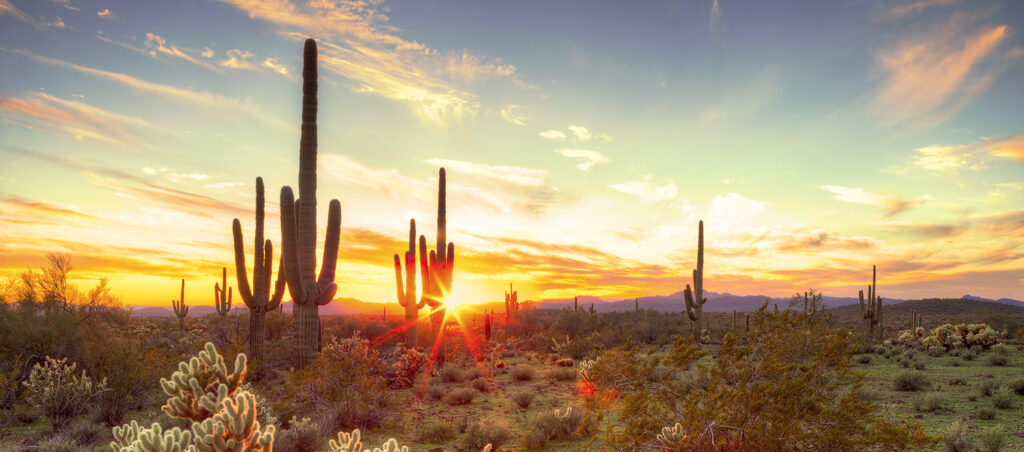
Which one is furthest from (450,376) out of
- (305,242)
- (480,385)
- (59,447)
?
(59,447)

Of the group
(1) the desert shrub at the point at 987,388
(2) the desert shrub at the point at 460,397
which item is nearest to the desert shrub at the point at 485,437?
(2) the desert shrub at the point at 460,397

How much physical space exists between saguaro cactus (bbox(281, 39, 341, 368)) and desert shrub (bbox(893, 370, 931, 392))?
16875 millimetres

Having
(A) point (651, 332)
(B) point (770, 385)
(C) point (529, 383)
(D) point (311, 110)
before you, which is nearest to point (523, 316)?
(A) point (651, 332)

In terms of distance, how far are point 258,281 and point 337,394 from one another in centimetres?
821

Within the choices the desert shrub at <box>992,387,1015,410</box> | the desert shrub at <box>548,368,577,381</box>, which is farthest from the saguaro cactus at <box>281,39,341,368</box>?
the desert shrub at <box>992,387,1015,410</box>

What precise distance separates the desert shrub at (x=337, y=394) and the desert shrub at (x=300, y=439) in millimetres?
1293

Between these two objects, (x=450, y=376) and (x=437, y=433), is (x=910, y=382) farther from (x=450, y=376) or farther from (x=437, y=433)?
(x=450, y=376)

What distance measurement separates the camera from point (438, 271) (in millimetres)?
20484

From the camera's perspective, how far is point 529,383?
17719mm

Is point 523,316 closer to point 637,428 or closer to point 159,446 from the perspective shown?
point 637,428

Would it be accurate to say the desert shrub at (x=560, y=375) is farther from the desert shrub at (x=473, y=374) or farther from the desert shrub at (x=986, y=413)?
the desert shrub at (x=986, y=413)

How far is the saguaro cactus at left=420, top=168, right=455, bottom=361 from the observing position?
2045cm

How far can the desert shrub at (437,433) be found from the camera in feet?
34.7

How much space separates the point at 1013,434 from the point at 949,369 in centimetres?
1103
